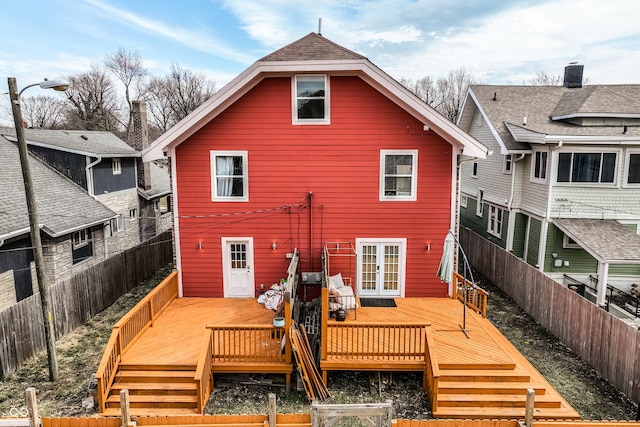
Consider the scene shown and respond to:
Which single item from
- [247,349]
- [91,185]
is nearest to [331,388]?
[247,349]

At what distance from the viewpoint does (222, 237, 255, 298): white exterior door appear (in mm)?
12195

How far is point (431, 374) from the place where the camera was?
791cm

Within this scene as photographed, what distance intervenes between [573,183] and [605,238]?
7.49 feet

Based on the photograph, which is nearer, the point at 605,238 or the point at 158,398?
the point at 158,398

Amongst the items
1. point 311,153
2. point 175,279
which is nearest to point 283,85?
point 311,153

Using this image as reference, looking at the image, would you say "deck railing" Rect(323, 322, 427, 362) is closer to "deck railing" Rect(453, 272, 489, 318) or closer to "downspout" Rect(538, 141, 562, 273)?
"deck railing" Rect(453, 272, 489, 318)

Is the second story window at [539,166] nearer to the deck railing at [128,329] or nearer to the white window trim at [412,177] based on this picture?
the white window trim at [412,177]

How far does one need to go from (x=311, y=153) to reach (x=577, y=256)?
10956 mm

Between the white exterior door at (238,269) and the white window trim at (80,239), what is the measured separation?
6738 mm

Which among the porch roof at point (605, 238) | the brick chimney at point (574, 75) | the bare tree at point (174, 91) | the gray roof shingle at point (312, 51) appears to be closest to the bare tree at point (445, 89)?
the bare tree at point (174, 91)

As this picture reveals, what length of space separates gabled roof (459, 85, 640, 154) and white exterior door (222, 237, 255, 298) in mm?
10820

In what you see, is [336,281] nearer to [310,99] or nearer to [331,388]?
[331,388]

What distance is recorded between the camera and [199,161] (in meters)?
11.7

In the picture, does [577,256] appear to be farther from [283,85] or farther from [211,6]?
[211,6]
